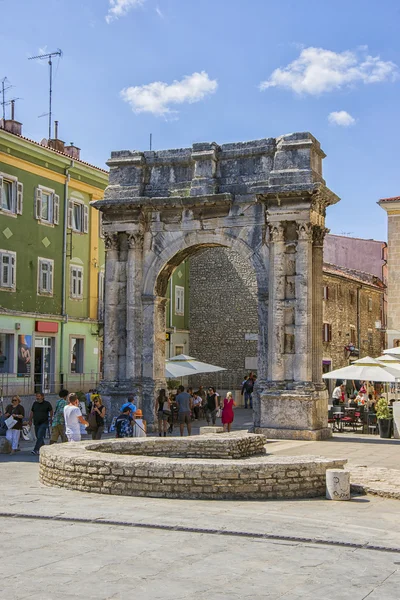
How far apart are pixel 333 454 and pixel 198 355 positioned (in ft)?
78.8

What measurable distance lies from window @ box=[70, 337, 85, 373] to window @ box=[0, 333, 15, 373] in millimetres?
4317

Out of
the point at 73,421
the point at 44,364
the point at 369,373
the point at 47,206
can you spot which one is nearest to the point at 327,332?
the point at 44,364

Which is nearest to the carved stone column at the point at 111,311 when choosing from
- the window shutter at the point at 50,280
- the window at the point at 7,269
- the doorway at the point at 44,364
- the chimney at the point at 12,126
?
the window at the point at 7,269

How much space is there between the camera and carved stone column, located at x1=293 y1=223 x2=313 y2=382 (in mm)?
22031

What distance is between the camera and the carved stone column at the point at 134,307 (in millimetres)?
24094

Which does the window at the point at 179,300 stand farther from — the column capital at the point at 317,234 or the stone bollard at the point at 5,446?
the stone bollard at the point at 5,446

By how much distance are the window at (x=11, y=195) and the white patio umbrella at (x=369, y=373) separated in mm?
14419

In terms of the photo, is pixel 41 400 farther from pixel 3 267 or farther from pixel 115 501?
pixel 3 267

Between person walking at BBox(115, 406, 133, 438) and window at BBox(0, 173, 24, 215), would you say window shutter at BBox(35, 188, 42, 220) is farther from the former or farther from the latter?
person walking at BBox(115, 406, 133, 438)

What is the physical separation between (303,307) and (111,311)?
583 centimetres

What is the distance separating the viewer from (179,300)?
139ft

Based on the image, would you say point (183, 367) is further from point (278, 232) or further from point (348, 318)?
point (348, 318)

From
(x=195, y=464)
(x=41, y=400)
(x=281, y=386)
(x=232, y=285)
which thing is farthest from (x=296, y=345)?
(x=232, y=285)

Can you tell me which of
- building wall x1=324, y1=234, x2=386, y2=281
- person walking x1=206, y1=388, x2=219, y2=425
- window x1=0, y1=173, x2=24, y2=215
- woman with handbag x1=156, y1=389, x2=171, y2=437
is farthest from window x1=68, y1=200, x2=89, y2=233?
building wall x1=324, y1=234, x2=386, y2=281
